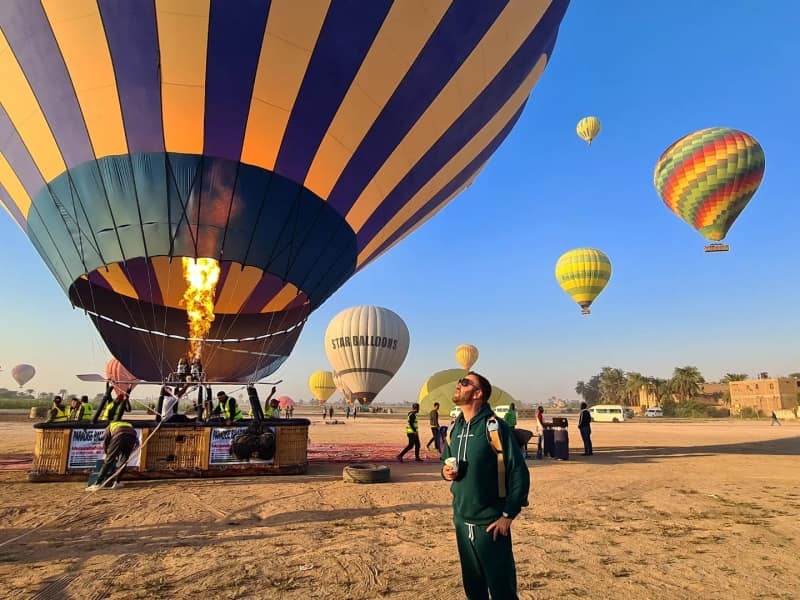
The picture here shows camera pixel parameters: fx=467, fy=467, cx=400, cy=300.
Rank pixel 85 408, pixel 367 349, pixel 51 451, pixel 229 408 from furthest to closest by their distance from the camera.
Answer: pixel 367 349, pixel 85 408, pixel 229 408, pixel 51 451

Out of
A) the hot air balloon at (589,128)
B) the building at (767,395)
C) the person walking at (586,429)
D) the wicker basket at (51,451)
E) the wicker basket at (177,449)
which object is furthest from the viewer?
the building at (767,395)

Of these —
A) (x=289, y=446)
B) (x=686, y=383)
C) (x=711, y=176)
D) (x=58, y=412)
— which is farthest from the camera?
(x=686, y=383)

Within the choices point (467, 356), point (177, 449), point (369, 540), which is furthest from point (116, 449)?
point (467, 356)

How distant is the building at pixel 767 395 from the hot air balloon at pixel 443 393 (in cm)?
3151

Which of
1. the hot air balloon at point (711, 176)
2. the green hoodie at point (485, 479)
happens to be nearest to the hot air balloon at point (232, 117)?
the green hoodie at point (485, 479)

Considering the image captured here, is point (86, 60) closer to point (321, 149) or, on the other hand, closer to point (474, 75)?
point (321, 149)

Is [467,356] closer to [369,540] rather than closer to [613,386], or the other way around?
[613,386]

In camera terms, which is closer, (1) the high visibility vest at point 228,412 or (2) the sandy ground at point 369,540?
(2) the sandy ground at point 369,540

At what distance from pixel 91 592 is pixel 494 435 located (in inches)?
122

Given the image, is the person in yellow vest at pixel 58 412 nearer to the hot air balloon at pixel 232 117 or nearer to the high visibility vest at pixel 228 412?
the hot air balloon at pixel 232 117

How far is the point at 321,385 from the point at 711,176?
5606 cm

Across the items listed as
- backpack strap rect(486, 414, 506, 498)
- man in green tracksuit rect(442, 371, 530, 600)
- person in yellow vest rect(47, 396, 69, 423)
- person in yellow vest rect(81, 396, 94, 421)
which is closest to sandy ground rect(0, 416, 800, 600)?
man in green tracksuit rect(442, 371, 530, 600)

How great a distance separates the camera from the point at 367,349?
133 ft

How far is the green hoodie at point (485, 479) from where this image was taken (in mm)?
2381
